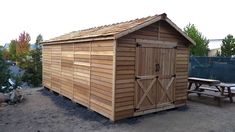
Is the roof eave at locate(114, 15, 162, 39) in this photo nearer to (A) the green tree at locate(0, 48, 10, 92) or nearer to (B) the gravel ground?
(B) the gravel ground

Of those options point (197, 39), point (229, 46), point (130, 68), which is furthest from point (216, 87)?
point (229, 46)

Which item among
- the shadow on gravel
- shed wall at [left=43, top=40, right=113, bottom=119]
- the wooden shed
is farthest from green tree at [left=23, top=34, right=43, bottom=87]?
the wooden shed

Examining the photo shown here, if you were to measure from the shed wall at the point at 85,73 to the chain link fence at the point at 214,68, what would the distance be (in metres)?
10.4

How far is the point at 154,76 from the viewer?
713 cm

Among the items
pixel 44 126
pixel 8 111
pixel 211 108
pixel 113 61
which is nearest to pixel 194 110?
pixel 211 108

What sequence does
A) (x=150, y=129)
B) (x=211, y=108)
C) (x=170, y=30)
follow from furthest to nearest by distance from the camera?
(x=211, y=108)
(x=170, y=30)
(x=150, y=129)

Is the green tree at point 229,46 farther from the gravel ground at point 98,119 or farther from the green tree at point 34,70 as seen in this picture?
the green tree at point 34,70

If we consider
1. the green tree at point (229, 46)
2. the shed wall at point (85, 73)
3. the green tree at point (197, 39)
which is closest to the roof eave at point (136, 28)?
the shed wall at point (85, 73)

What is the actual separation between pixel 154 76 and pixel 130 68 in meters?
1.08

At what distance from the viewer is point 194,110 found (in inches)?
307

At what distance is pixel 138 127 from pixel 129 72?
5.05 ft

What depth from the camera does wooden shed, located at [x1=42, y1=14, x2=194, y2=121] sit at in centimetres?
623

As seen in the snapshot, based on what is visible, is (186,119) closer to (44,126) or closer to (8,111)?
(44,126)

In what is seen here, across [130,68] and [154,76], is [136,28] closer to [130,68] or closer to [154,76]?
[130,68]
